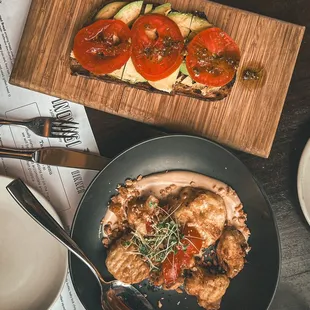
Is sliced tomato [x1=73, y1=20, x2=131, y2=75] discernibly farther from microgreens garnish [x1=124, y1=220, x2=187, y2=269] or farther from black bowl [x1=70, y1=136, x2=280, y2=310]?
microgreens garnish [x1=124, y1=220, x2=187, y2=269]

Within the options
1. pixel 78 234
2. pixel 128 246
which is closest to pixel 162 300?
pixel 128 246

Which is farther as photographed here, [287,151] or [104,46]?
[287,151]

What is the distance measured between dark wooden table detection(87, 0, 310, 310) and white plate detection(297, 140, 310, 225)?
0.07 metres

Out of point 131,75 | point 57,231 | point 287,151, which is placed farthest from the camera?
point 287,151

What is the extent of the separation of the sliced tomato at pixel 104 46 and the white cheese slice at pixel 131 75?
0.04m

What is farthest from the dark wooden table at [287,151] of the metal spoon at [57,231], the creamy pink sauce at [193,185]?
the metal spoon at [57,231]

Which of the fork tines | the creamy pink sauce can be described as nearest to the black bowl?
the creamy pink sauce

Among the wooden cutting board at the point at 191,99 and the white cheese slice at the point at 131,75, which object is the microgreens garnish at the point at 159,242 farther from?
the white cheese slice at the point at 131,75

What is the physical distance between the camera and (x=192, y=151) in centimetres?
164

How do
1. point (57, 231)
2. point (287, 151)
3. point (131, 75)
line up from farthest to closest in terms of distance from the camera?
point (287, 151) → point (131, 75) → point (57, 231)

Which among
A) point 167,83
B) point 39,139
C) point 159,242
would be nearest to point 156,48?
point 167,83

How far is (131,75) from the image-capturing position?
1.65 m

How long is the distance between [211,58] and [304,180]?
0.57 metres

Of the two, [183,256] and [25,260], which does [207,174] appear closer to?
[183,256]
